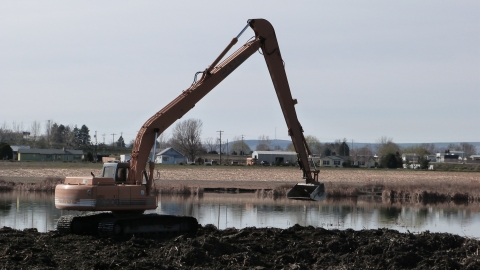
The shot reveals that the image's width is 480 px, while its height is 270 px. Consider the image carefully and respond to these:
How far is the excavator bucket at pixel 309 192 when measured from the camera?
22.1 meters

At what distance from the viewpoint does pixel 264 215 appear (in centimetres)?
3181

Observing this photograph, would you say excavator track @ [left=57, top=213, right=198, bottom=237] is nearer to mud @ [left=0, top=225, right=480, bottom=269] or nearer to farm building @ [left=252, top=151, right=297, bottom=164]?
mud @ [left=0, top=225, right=480, bottom=269]

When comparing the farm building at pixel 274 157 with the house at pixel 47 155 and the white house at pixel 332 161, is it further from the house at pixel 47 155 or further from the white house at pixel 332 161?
the house at pixel 47 155

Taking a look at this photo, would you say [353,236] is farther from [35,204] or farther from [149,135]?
[35,204]

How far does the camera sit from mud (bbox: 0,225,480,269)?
595 inches

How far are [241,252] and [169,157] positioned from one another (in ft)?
345

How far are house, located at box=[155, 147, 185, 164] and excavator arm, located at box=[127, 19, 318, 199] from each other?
9710cm

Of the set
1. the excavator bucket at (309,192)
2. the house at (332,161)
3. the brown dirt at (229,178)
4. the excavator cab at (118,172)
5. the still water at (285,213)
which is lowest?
the still water at (285,213)

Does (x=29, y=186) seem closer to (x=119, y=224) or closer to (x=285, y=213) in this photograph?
(x=285, y=213)

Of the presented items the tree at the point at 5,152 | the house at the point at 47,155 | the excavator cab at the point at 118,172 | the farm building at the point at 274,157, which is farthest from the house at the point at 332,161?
the excavator cab at the point at 118,172

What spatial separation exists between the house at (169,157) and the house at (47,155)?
13.0m

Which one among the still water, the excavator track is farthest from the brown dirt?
the excavator track

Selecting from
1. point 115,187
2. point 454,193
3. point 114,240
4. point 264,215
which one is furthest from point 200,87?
point 454,193

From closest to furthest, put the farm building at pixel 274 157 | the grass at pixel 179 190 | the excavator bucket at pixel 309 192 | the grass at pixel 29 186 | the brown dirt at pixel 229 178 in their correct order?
the excavator bucket at pixel 309 192, the grass at pixel 179 190, the grass at pixel 29 186, the brown dirt at pixel 229 178, the farm building at pixel 274 157
